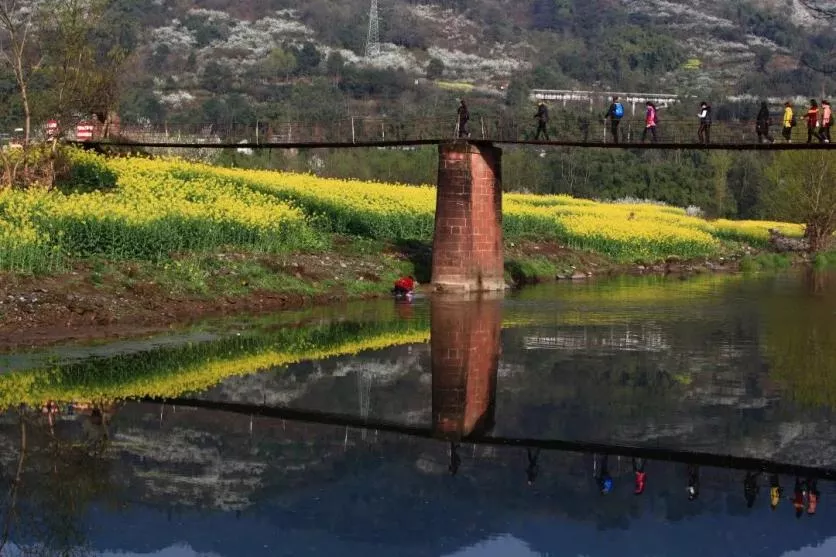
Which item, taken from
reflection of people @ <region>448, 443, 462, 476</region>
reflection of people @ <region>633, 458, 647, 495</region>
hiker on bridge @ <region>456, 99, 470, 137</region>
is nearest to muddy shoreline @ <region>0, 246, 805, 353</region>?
hiker on bridge @ <region>456, 99, 470, 137</region>

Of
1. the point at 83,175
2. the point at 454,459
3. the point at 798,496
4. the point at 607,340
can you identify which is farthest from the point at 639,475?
the point at 83,175

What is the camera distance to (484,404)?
883 inches

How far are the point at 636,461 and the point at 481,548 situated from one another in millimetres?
4153

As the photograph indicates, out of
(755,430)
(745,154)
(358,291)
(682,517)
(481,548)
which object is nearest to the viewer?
(481,548)

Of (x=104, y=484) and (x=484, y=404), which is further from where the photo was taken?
(x=484, y=404)

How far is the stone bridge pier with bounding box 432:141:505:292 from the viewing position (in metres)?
40.8

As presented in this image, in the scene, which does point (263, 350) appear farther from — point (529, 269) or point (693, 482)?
point (529, 269)

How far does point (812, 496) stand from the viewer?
55.0 feet

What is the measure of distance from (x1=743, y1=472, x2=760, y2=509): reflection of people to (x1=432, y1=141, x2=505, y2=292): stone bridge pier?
2350 cm

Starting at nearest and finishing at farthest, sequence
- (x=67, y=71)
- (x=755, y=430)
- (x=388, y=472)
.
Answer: (x=388, y=472) → (x=755, y=430) → (x=67, y=71)

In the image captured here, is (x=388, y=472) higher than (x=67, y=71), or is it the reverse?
(x=67, y=71)

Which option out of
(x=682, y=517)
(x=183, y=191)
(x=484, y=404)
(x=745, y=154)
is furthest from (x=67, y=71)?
(x=745, y=154)

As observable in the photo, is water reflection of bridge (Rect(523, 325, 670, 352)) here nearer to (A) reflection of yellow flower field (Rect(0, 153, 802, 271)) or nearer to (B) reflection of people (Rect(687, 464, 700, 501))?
(B) reflection of people (Rect(687, 464, 700, 501))

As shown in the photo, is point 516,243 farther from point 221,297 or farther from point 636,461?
point 636,461
